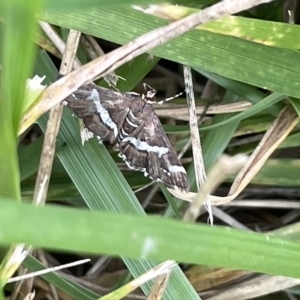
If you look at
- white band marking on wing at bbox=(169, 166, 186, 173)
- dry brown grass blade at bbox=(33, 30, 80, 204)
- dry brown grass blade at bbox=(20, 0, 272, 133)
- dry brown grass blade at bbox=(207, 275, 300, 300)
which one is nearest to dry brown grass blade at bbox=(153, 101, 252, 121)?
white band marking on wing at bbox=(169, 166, 186, 173)

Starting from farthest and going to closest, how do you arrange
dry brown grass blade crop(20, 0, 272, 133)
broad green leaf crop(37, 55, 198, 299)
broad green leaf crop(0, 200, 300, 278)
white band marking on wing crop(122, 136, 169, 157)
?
white band marking on wing crop(122, 136, 169, 157) → broad green leaf crop(37, 55, 198, 299) → dry brown grass blade crop(20, 0, 272, 133) → broad green leaf crop(0, 200, 300, 278)

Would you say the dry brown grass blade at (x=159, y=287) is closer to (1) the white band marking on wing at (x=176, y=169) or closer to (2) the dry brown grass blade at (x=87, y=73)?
(1) the white band marking on wing at (x=176, y=169)

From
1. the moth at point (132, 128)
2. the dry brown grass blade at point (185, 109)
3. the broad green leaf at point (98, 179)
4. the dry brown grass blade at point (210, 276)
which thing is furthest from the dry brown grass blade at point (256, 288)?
the dry brown grass blade at point (185, 109)

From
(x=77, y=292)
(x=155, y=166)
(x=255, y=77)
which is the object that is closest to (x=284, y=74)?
(x=255, y=77)

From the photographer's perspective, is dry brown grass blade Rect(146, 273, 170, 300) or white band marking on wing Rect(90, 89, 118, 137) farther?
white band marking on wing Rect(90, 89, 118, 137)

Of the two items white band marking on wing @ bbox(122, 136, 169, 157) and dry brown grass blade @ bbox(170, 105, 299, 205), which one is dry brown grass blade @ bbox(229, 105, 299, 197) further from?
white band marking on wing @ bbox(122, 136, 169, 157)

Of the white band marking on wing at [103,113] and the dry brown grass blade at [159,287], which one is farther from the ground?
the white band marking on wing at [103,113]

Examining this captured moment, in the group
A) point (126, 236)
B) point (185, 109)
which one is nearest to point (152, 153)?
point (185, 109)

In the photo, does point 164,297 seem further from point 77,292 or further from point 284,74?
point 284,74
